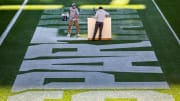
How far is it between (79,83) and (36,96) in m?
1.93

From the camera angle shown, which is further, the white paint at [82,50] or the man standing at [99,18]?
the man standing at [99,18]

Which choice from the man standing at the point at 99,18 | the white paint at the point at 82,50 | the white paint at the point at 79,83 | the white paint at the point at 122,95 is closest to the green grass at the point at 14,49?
the white paint at the point at 79,83

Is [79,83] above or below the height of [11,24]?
above

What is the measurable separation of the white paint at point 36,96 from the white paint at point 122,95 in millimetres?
619

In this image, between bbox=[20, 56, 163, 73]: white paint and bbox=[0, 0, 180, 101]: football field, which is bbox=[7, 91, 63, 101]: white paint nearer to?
bbox=[0, 0, 180, 101]: football field

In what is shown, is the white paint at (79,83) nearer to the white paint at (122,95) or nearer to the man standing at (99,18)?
the white paint at (122,95)

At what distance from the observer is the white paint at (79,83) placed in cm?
1659

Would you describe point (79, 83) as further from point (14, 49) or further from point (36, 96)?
point (14, 49)

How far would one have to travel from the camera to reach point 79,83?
1700 centimetres

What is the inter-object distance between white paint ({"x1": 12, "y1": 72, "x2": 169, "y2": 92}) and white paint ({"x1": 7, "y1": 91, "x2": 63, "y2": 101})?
52cm

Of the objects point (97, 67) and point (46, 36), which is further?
point (46, 36)

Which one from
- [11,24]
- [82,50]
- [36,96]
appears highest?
[36,96]

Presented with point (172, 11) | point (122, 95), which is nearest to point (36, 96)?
point (122, 95)

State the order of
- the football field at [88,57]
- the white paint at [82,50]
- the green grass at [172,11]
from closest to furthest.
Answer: the football field at [88,57], the white paint at [82,50], the green grass at [172,11]
